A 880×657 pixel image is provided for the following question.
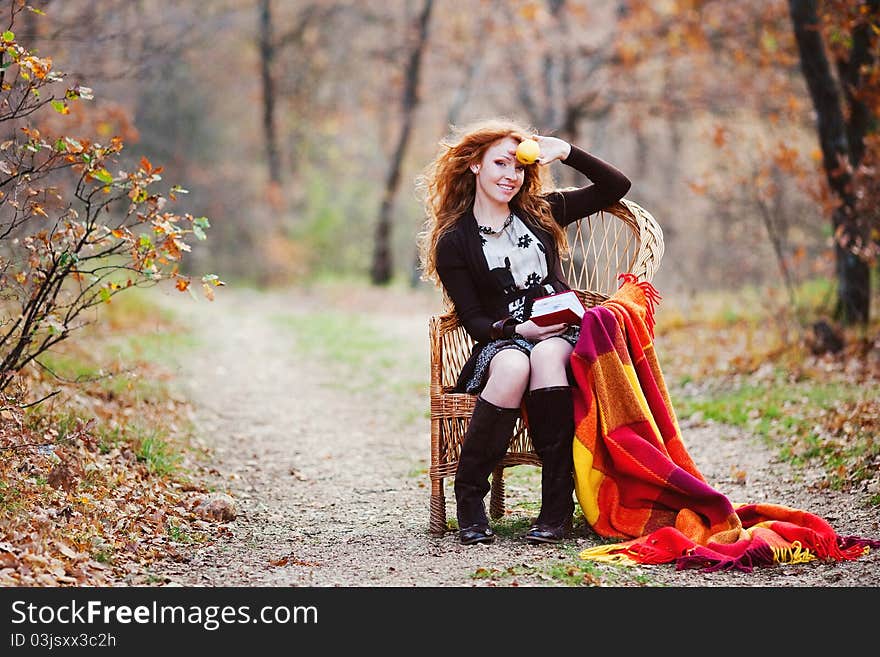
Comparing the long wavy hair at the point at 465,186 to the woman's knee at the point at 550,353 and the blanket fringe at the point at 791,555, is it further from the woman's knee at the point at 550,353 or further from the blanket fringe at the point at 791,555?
the blanket fringe at the point at 791,555

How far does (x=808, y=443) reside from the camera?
5.12 metres

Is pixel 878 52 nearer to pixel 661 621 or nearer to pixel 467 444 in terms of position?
pixel 467 444

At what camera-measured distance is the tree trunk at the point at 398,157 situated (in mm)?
16094

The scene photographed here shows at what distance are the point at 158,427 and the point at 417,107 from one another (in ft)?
40.2

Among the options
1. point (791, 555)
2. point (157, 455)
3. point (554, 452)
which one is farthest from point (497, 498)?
point (157, 455)

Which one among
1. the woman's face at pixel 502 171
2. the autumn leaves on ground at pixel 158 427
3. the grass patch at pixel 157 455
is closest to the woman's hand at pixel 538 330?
the woman's face at pixel 502 171

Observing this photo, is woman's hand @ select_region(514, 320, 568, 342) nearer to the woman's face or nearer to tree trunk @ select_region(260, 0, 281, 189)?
the woman's face

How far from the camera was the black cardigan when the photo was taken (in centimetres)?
395

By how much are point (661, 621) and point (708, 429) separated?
322cm

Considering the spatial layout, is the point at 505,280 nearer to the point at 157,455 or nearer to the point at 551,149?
the point at 551,149

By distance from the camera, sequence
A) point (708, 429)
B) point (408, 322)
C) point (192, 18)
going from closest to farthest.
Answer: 1. point (708, 429)
2. point (408, 322)
3. point (192, 18)

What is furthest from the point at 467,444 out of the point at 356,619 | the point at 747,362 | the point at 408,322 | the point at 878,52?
the point at 408,322

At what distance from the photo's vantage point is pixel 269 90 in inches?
724

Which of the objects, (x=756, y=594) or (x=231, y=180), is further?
(x=231, y=180)
